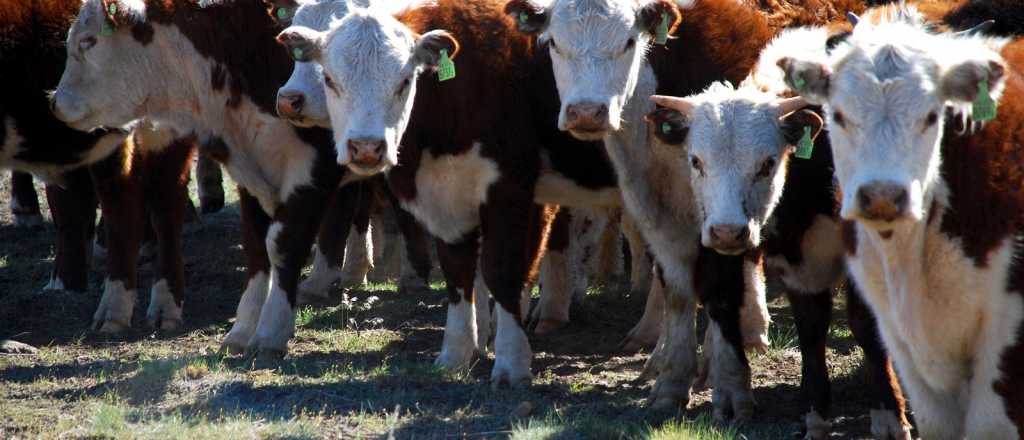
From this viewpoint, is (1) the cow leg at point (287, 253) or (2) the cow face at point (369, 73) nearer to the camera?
(2) the cow face at point (369, 73)

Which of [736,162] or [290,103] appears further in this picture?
[290,103]

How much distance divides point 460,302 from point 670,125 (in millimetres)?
2270

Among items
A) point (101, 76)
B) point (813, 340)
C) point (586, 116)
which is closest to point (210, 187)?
point (101, 76)

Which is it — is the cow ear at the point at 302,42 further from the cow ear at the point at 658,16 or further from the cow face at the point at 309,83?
the cow ear at the point at 658,16

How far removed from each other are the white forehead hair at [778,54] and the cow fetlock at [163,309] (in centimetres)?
515

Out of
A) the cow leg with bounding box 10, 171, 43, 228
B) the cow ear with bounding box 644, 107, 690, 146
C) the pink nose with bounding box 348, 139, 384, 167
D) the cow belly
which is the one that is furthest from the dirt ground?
the cow leg with bounding box 10, 171, 43, 228

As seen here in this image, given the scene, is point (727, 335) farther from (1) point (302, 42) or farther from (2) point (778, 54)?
(1) point (302, 42)

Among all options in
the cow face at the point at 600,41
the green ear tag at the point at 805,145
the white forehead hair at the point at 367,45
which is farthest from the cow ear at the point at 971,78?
the white forehead hair at the point at 367,45

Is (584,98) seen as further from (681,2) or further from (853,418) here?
(853,418)

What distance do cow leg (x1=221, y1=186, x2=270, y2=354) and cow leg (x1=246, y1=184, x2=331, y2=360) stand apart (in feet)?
0.79

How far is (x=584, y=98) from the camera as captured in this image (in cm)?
811

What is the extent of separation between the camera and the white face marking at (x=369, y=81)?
8391 mm

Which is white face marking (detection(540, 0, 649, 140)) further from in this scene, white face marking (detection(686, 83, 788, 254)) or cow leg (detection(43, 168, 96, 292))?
cow leg (detection(43, 168, 96, 292))

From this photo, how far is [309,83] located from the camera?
29.7ft
